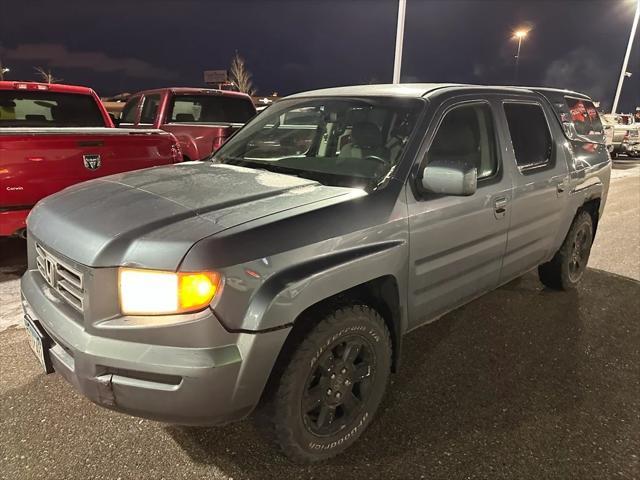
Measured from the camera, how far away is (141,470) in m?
2.32

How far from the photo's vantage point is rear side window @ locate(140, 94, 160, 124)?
8.13 meters

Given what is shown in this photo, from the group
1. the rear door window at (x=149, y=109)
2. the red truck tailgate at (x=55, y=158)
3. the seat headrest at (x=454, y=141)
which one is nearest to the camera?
the seat headrest at (x=454, y=141)

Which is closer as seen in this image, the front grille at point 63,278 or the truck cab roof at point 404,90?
the front grille at point 63,278

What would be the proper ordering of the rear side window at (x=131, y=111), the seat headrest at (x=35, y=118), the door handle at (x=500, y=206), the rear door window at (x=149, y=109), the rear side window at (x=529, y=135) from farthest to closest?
the rear side window at (x=131, y=111) → the rear door window at (x=149, y=109) → the seat headrest at (x=35, y=118) → the rear side window at (x=529, y=135) → the door handle at (x=500, y=206)

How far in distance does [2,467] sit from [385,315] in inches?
77.4

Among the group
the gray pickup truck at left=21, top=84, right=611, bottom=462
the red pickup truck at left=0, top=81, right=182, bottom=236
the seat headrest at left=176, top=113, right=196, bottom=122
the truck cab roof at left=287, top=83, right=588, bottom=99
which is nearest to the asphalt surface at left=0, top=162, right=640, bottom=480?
the gray pickup truck at left=21, top=84, right=611, bottom=462

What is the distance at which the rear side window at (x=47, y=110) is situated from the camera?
567 cm

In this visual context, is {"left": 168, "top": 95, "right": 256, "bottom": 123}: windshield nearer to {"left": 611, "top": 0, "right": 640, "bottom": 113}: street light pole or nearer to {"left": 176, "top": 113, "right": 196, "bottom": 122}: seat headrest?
{"left": 176, "top": 113, "right": 196, "bottom": 122}: seat headrest

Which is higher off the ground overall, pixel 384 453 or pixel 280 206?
pixel 280 206

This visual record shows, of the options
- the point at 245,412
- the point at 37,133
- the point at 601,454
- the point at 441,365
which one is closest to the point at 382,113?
the point at 441,365

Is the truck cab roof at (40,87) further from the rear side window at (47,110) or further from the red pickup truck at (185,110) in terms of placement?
the red pickup truck at (185,110)

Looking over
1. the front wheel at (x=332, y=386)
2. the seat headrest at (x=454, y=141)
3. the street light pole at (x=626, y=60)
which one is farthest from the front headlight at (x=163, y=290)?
the street light pole at (x=626, y=60)

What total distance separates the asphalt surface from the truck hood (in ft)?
3.36

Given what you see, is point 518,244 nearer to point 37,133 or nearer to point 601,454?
point 601,454
